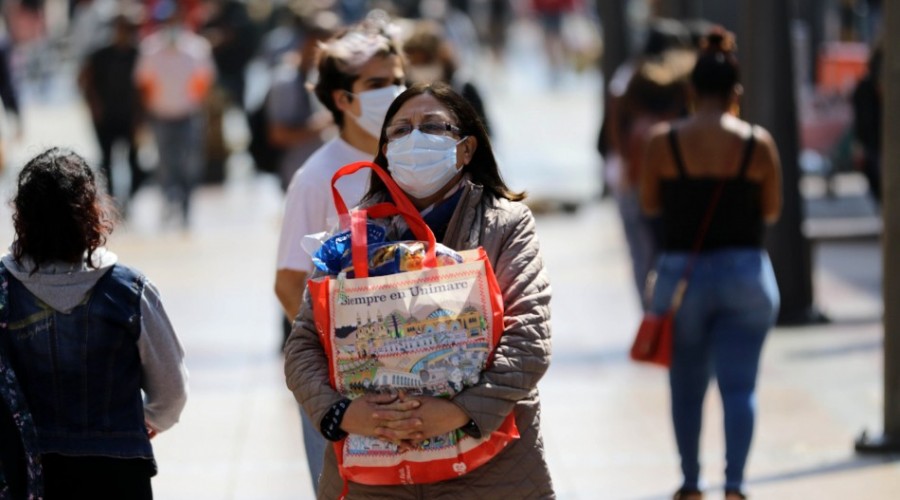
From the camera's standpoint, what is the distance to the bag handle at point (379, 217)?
3.98 meters

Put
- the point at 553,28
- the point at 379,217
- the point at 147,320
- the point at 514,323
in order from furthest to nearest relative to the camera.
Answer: the point at 553,28 → the point at 147,320 → the point at 379,217 → the point at 514,323

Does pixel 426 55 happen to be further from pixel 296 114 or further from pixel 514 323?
pixel 514 323

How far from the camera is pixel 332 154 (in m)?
5.35

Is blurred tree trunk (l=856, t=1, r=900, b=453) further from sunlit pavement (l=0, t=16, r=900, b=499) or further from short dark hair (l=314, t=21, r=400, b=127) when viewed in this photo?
short dark hair (l=314, t=21, r=400, b=127)

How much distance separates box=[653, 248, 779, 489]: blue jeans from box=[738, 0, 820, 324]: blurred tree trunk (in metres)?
4.39

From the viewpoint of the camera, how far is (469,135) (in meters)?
4.30

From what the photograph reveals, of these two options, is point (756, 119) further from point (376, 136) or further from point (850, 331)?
point (376, 136)

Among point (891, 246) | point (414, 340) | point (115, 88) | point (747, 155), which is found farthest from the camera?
point (115, 88)

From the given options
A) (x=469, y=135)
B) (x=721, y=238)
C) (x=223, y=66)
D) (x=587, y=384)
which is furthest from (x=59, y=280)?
(x=223, y=66)

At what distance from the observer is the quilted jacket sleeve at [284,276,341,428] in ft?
13.2

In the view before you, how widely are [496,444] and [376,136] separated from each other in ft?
5.17

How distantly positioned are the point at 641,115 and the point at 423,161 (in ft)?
16.4

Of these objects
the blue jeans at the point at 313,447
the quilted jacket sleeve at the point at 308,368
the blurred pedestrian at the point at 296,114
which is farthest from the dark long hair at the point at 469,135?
the blurred pedestrian at the point at 296,114

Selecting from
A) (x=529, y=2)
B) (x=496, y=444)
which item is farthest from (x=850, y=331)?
(x=529, y=2)
